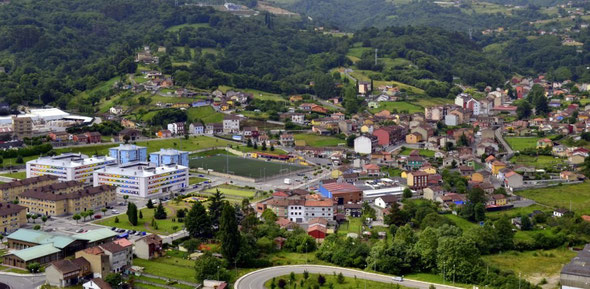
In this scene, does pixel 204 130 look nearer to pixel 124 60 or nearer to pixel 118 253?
pixel 124 60

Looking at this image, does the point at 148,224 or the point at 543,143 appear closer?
the point at 148,224

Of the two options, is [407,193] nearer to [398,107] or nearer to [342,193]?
[342,193]

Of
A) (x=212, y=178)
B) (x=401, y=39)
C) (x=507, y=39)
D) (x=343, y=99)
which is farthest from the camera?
(x=507, y=39)

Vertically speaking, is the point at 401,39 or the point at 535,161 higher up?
the point at 401,39

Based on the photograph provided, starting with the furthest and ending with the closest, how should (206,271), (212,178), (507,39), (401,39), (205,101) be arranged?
(507,39)
(401,39)
(205,101)
(212,178)
(206,271)

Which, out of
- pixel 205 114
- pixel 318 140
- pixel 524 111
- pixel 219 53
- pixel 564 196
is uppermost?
pixel 219 53

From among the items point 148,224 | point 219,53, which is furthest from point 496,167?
point 219,53

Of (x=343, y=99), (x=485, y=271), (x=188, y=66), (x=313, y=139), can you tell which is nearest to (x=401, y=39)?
(x=343, y=99)

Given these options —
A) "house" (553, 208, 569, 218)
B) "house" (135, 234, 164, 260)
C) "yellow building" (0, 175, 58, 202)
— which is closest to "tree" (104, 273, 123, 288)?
"house" (135, 234, 164, 260)
